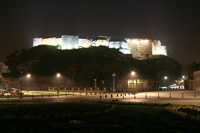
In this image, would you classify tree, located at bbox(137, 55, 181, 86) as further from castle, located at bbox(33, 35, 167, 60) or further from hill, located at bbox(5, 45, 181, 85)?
castle, located at bbox(33, 35, 167, 60)

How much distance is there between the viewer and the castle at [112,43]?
119 m

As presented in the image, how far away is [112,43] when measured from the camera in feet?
403

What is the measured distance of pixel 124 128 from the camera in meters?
10.6

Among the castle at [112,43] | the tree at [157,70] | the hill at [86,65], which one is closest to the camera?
the hill at [86,65]

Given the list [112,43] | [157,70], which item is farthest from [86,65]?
[157,70]

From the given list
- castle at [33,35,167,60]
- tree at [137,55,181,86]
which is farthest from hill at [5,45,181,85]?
castle at [33,35,167,60]

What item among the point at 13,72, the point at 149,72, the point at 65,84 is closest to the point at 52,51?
the point at 13,72

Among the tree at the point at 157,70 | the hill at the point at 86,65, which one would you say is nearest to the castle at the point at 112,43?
the hill at the point at 86,65

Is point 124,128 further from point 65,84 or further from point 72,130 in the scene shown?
point 65,84

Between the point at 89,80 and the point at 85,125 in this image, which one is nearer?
the point at 85,125

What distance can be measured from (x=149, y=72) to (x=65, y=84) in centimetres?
4069

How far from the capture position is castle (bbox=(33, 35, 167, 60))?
119m

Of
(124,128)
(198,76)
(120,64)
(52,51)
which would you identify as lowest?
(124,128)

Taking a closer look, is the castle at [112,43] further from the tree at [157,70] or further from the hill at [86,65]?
the tree at [157,70]
